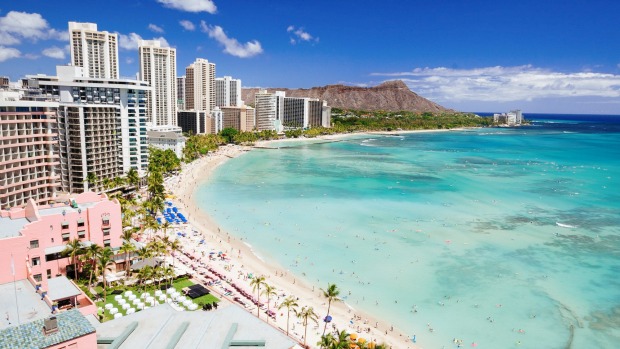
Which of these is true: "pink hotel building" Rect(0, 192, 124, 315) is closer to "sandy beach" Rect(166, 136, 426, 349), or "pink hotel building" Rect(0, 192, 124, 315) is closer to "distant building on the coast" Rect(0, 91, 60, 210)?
"sandy beach" Rect(166, 136, 426, 349)

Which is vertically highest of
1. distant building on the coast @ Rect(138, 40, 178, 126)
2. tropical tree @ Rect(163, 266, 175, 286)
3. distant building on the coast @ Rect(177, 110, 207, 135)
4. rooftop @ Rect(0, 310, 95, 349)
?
distant building on the coast @ Rect(138, 40, 178, 126)

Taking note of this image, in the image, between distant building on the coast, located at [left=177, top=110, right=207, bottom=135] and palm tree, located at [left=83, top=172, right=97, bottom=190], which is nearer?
palm tree, located at [left=83, top=172, right=97, bottom=190]

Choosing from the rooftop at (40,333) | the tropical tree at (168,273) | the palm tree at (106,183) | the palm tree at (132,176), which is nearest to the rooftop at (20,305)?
the rooftop at (40,333)

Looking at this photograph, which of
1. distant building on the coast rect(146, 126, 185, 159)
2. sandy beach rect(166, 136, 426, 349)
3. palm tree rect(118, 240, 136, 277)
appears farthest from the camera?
distant building on the coast rect(146, 126, 185, 159)

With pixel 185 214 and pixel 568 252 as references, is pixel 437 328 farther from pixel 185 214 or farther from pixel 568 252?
pixel 185 214

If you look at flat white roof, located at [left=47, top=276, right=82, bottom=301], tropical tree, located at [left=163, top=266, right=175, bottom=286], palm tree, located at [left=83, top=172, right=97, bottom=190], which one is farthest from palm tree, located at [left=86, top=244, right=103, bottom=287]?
palm tree, located at [left=83, top=172, right=97, bottom=190]

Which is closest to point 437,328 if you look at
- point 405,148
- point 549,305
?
point 549,305

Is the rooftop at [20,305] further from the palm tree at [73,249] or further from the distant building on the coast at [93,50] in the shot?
the distant building on the coast at [93,50]
